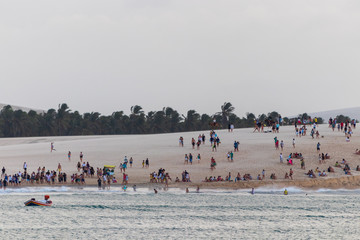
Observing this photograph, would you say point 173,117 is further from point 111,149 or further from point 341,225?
point 341,225

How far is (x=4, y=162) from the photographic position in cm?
6431

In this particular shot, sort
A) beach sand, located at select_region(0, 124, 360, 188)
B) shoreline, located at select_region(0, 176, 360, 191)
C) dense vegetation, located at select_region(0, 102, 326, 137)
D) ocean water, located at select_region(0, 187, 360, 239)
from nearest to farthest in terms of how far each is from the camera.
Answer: ocean water, located at select_region(0, 187, 360, 239) < shoreline, located at select_region(0, 176, 360, 191) < beach sand, located at select_region(0, 124, 360, 188) < dense vegetation, located at select_region(0, 102, 326, 137)

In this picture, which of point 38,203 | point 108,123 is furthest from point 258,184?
point 108,123

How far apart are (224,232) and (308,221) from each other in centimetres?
722

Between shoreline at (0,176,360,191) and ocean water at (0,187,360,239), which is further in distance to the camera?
shoreline at (0,176,360,191)

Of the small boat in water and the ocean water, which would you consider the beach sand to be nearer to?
A: the ocean water

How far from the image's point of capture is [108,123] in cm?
13375

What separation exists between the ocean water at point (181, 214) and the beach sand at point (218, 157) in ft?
6.22

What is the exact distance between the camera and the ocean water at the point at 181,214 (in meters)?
36.6

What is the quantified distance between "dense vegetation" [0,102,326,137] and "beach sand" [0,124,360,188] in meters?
52.2

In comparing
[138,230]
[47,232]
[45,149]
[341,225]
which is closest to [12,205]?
[47,232]

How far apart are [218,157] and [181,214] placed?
1942 cm

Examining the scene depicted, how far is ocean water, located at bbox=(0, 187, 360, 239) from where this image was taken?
3659cm

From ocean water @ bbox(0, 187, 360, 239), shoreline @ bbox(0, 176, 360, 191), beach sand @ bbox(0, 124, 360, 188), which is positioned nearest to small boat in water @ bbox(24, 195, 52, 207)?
ocean water @ bbox(0, 187, 360, 239)
